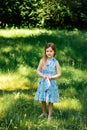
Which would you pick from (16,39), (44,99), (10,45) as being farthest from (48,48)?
(16,39)

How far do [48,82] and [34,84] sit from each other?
11.4 ft

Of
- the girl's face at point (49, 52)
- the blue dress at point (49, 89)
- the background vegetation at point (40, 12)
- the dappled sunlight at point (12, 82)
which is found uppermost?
the girl's face at point (49, 52)

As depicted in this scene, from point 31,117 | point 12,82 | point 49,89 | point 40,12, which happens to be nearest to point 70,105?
point 49,89

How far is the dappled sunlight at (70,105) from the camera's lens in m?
7.96

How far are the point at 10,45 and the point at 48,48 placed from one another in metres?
7.33

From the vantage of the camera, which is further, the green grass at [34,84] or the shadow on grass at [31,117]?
the green grass at [34,84]

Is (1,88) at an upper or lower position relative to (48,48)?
lower

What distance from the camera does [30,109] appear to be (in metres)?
7.70

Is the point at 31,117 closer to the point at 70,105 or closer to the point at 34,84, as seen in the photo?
the point at 70,105

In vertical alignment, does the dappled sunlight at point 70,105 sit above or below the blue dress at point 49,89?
below

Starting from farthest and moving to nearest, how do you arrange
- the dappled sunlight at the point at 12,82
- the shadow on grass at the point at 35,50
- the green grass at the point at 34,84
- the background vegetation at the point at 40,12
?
the background vegetation at the point at 40,12, the shadow on grass at the point at 35,50, the dappled sunlight at the point at 12,82, the green grass at the point at 34,84

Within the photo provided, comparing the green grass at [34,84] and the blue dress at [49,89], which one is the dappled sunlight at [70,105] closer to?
the green grass at [34,84]

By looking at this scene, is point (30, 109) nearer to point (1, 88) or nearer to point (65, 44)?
point (1, 88)

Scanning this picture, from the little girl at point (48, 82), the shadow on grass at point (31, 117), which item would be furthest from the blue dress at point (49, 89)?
the shadow on grass at point (31, 117)
